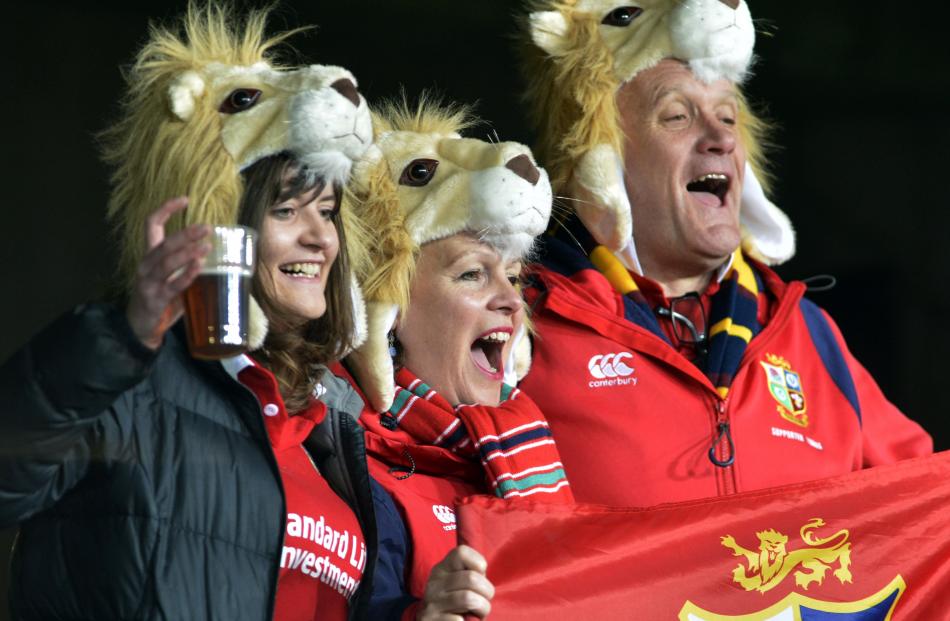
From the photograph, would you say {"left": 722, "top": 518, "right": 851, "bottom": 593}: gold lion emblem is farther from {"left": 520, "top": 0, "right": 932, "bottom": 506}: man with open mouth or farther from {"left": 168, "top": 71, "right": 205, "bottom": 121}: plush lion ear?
{"left": 168, "top": 71, "right": 205, "bottom": 121}: plush lion ear

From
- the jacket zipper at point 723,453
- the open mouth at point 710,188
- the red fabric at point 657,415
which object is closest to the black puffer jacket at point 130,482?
the red fabric at point 657,415

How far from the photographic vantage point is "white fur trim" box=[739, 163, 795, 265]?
3.66 meters

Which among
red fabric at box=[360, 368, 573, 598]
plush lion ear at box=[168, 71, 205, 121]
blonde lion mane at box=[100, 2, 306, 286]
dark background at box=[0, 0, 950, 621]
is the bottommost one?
dark background at box=[0, 0, 950, 621]

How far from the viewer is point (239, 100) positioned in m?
2.68

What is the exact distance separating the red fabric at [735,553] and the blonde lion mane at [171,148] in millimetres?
633

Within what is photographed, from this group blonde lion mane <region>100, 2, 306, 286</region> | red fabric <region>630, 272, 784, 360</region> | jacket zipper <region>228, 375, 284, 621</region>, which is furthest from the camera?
red fabric <region>630, 272, 784, 360</region>

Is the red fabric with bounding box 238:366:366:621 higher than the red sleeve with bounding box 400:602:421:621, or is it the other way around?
the red fabric with bounding box 238:366:366:621

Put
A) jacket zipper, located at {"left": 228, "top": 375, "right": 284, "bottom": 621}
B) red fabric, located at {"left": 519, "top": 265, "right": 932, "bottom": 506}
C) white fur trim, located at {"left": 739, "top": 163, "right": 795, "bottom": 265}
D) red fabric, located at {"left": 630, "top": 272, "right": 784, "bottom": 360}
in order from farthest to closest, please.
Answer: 1. white fur trim, located at {"left": 739, "top": 163, "right": 795, "bottom": 265}
2. red fabric, located at {"left": 630, "top": 272, "right": 784, "bottom": 360}
3. red fabric, located at {"left": 519, "top": 265, "right": 932, "bottom": 506}
4. jacket zipper, located at {"left": 228, "top": 375, "right": 284, "bottom": 621}

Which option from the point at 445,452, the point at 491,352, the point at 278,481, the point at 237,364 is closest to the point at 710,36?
the point at 491,352

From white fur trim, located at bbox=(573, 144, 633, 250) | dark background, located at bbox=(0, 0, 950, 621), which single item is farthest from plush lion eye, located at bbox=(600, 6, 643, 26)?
dark background, located at bbox=(0, 0, 950, 621)

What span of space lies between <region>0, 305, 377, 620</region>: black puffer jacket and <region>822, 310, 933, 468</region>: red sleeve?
62.7 inches

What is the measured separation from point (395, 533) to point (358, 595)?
20cm

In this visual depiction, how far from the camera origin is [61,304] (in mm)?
3516

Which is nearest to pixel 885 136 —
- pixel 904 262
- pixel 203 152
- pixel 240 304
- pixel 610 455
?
pixel 904 262
